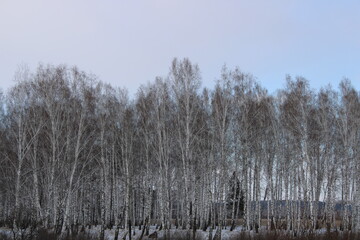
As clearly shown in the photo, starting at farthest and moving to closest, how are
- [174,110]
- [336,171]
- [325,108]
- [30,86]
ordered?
[336,171] < [325,108] < [174,110] < [30,86]

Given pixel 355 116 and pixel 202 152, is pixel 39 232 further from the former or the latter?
pixel 355 116

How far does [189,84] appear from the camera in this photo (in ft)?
75.6

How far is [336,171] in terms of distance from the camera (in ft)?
93.6

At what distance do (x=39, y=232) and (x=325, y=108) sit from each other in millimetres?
20868

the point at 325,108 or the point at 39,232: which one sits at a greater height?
the point at 325,108

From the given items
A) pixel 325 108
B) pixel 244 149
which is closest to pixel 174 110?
pixel 244 149

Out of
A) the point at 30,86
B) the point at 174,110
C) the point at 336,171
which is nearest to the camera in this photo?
the point at 30,86

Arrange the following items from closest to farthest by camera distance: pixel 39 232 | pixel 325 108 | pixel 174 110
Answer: pixel 39 232
pixel 174 110
pixel 325 108

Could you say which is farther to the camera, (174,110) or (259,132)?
(259,132)

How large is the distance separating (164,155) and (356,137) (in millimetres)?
14660

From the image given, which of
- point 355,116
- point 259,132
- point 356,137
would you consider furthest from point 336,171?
point 259,132

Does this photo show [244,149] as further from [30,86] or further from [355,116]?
[30,86]

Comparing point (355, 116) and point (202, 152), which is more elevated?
point (355, 116)

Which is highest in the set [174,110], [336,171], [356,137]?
[174,110]
